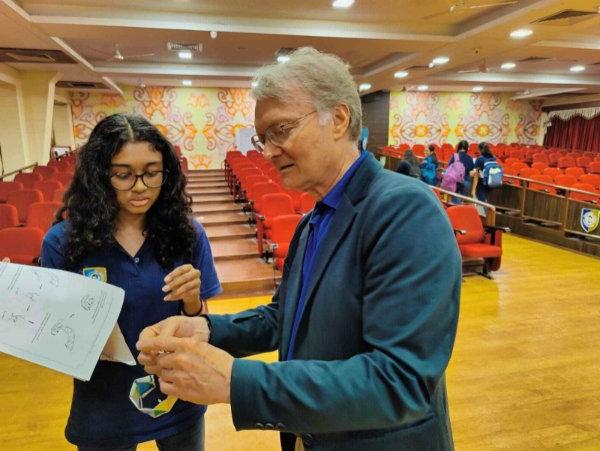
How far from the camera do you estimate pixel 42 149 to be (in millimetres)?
9406

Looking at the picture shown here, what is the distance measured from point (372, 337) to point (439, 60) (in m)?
8.68

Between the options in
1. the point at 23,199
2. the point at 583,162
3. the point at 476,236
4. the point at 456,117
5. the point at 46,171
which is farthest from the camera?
the point at 456,117

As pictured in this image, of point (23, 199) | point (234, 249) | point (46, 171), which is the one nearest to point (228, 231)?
point (234, 249)

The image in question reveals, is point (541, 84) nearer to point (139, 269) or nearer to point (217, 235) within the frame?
point (217, 235)

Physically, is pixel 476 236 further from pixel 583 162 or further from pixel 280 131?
pixel 583 162

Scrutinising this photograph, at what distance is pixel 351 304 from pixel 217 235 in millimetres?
5417

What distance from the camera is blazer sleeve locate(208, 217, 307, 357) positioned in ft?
3.14

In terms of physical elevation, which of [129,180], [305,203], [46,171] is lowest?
[305,203]

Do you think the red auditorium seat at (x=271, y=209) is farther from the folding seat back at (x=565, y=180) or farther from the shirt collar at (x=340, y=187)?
the folding seat back at (x=565, y=180)

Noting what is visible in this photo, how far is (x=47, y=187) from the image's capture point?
610 cm

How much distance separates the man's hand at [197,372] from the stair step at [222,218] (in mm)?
5995

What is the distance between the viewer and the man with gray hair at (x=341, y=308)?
0.62 meters

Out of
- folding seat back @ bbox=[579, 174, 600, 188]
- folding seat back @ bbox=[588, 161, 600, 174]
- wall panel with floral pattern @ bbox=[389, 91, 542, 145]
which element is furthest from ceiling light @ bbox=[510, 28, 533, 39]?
wall panel with floral pattern @ bbox=[389, 91, 542, 145]

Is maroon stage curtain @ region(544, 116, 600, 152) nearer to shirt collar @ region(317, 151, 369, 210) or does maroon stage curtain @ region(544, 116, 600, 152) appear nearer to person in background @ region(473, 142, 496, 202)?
person in background @ region(473, 142, 496, 202)
